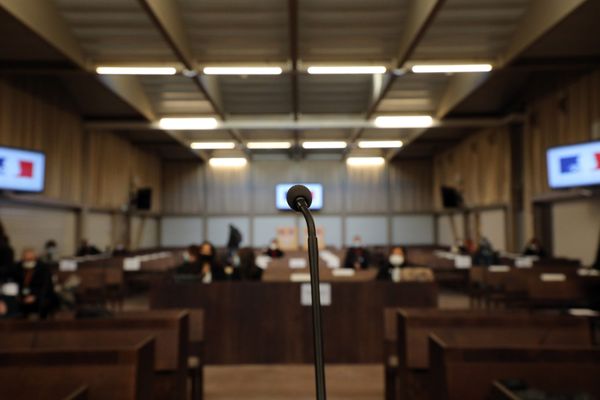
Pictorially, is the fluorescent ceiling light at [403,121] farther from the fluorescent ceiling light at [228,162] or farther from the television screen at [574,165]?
the fluorescent ceiling light at [228,162]

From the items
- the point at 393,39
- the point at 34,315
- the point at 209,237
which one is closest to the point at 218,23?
the point at 393,39

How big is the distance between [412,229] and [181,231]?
9799mm

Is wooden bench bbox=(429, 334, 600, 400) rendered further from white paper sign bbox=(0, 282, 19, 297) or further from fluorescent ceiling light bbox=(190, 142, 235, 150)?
fluorescent ceiling light bbox=(190, 142, 235, 150)

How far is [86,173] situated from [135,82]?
295 centimetres

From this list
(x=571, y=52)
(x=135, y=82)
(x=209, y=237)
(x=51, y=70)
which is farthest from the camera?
(x=209, y=237)

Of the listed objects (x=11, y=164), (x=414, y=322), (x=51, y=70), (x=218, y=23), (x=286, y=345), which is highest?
(x=218, y=23)

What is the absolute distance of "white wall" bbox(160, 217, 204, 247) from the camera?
72.9 feet

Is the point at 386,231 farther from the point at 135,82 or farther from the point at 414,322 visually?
the point at 414,322

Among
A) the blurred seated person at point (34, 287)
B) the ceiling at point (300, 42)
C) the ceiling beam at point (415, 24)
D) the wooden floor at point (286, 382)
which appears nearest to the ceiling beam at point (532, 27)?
the ceiling at point (300, 42)

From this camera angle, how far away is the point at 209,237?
22.2 meters

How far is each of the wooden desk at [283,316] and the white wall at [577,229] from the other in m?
5.67

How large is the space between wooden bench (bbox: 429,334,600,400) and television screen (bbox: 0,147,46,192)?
8.61 meters

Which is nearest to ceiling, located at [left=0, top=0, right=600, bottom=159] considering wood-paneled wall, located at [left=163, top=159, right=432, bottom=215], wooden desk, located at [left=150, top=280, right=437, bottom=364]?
wooden desk, located at [left=150, top=280, right=437, bottom=364]

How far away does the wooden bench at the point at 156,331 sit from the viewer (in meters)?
3.72
